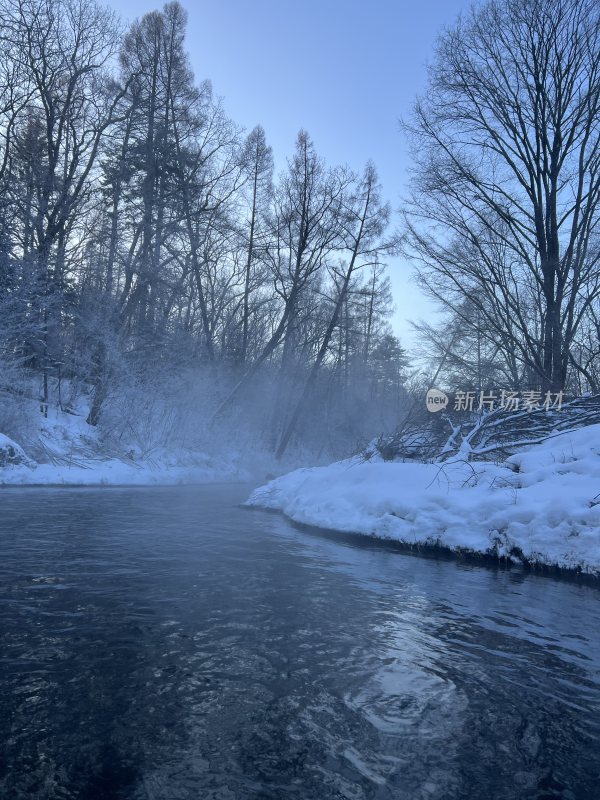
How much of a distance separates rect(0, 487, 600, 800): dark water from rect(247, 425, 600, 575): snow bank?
2.81 ft

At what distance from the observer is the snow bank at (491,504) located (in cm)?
695

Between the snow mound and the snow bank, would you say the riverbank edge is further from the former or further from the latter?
the snow mound

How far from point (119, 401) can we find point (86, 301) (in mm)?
4041

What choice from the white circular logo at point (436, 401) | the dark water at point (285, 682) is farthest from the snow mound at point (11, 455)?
the white circular logo at point (436, 401)

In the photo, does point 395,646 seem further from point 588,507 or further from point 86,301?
point 86,301

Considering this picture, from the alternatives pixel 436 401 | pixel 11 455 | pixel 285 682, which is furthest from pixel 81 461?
pixel 285 682

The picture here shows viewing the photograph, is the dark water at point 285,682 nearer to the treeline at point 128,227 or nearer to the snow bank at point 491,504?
the snow bank at point 491,504

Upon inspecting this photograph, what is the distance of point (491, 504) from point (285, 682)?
536 centimetres

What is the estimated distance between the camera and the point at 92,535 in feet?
24.6

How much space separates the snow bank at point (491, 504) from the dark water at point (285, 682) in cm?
86

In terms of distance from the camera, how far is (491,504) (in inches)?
306

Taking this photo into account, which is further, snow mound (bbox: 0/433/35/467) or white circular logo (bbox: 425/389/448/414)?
snow mound (bbox: 0/433/35/467)

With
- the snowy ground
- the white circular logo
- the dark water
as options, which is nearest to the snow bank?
the dark water

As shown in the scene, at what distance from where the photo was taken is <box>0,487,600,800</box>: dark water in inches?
91.9
